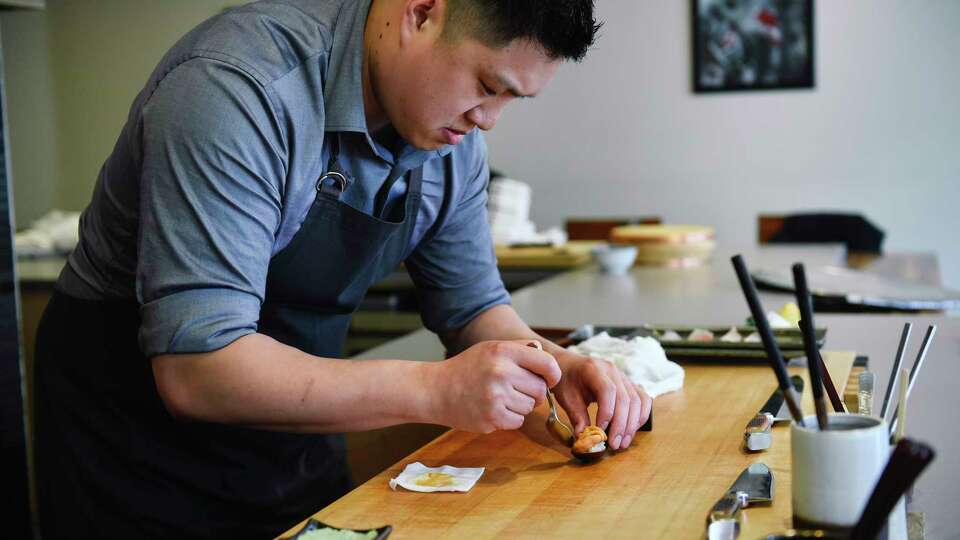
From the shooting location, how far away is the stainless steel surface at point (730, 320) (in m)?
1.37

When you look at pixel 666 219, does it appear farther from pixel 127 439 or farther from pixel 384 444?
pixel 127 439

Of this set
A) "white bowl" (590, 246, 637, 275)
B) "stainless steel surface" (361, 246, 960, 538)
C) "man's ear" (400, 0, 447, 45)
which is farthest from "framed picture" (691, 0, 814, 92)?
"man's ear" (400, 0, 447, 45)

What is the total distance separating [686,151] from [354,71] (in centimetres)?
539

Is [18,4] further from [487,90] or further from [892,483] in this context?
[892,483]

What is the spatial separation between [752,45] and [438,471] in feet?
18.4

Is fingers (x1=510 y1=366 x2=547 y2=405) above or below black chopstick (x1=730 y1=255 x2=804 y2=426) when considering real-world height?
below

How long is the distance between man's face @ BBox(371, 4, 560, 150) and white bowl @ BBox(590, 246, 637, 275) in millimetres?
2138

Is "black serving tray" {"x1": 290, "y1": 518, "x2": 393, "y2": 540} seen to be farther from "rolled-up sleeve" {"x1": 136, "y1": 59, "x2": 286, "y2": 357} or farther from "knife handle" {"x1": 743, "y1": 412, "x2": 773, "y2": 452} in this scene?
"knife handle" {"x1": 743, "y1": 412, "x2": 773, "y2": 452}

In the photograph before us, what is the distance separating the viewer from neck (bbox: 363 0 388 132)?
143 centimetres

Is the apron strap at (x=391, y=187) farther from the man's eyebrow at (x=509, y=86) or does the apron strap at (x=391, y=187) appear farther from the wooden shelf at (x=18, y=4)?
the wooden shelf at (x=18, y=4)

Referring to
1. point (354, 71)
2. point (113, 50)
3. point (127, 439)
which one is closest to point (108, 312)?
point (127, 439)

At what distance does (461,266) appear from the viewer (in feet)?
6.02

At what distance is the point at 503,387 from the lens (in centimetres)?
127

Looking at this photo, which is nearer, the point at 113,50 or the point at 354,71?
the point at 354,71
